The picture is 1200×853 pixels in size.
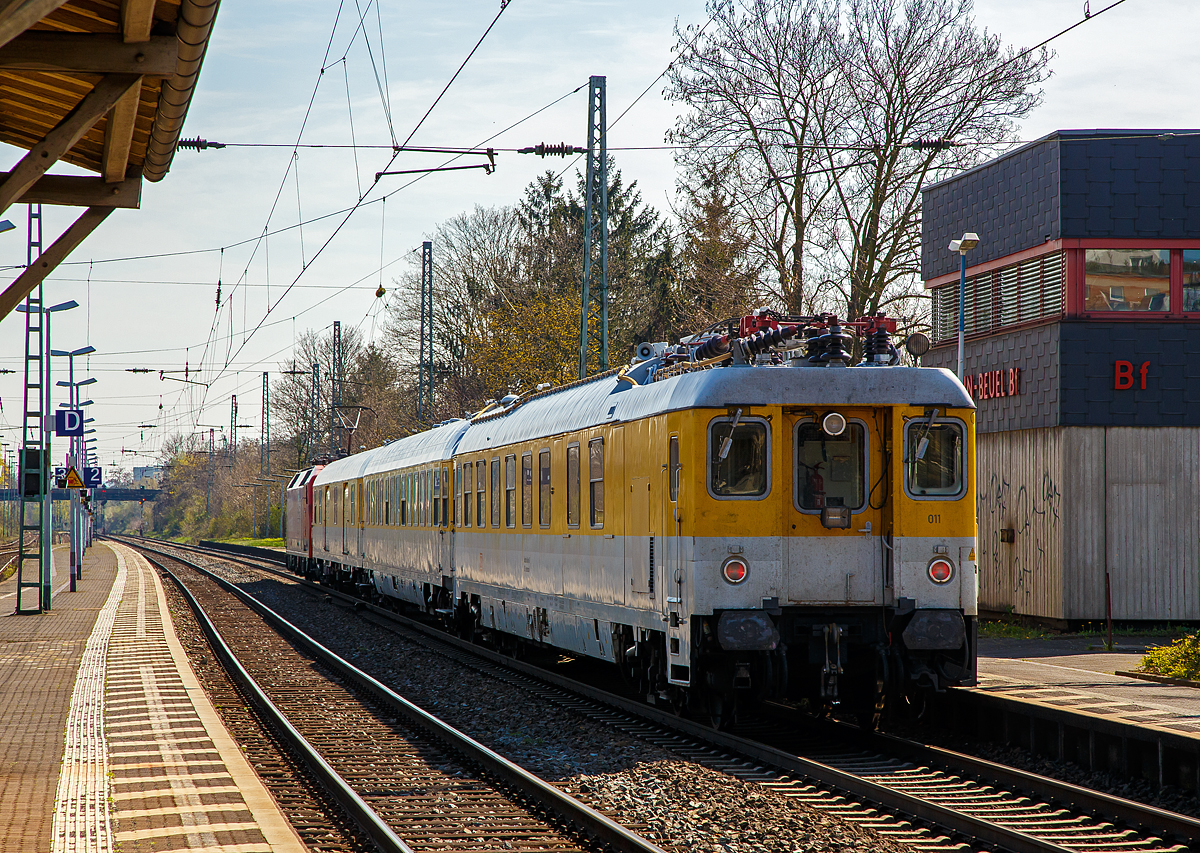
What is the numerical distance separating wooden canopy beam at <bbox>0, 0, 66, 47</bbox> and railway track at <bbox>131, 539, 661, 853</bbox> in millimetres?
4710

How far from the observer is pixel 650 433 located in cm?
1148

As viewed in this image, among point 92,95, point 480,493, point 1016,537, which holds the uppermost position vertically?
point 92,95

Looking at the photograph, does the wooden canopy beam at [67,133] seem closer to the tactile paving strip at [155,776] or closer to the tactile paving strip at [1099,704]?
the tactile paving strip at [155,776]

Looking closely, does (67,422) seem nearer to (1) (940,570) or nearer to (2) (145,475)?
(1) (940,570)

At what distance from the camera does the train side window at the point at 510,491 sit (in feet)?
54.3

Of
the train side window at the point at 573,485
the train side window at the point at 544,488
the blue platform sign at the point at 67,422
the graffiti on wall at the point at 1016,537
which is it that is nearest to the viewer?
the train side window at the point at 573,485

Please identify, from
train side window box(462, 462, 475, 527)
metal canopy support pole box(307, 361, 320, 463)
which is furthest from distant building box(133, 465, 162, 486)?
train side window box(462, 462, 475, 527)

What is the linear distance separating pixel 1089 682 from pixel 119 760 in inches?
344

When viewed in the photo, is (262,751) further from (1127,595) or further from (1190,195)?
(1190,195)

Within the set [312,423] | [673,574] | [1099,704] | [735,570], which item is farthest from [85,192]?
[312,423]

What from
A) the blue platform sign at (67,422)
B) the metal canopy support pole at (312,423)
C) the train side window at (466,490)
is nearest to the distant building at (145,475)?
the metal canopy support pole at (312,423)

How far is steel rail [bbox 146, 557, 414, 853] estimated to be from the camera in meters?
7.65

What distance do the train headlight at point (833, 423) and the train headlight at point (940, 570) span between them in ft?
4.35

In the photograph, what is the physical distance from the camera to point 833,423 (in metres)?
10.6
